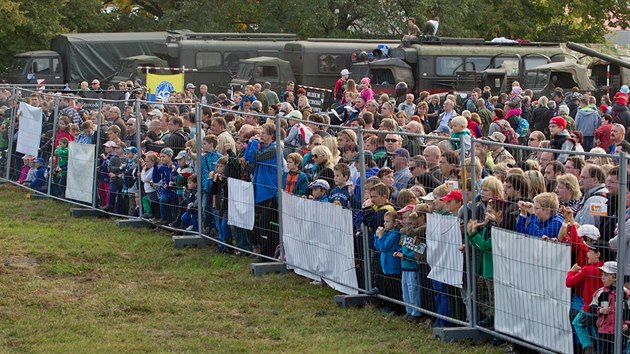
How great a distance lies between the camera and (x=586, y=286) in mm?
8258

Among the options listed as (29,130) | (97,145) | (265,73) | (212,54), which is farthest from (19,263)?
(212,54)

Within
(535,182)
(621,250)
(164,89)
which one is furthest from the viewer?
(164,89)

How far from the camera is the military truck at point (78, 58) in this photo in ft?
135

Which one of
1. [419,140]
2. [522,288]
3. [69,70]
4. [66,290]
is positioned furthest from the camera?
[69,70]

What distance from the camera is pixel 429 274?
10.1m

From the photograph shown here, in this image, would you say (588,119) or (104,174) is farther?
(588,119)

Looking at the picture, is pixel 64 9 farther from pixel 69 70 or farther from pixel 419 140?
pixel 419 140

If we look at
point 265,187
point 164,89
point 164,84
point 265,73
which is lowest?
point 265,187

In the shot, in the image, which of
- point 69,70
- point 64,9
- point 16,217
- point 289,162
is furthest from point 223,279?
point 64,9

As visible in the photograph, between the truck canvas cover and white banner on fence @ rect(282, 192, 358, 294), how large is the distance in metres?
30.0

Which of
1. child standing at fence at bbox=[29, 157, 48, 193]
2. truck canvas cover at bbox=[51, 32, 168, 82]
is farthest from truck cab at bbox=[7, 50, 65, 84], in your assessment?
child standing at fence at bbox=[29, 157, 48, 193]

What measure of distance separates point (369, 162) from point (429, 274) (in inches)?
64.0

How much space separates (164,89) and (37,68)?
8.53 meters

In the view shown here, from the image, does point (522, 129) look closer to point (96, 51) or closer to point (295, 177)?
point (295, 177)
